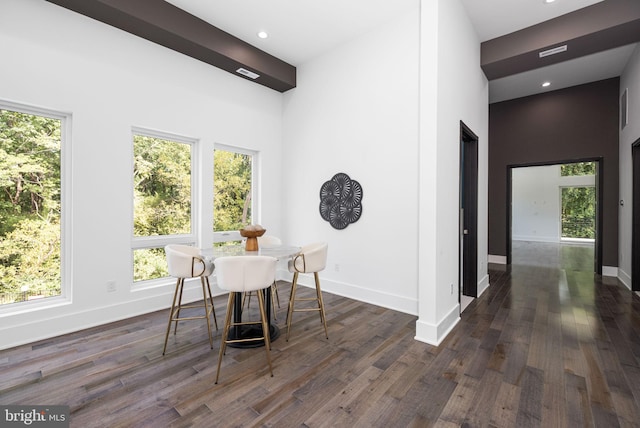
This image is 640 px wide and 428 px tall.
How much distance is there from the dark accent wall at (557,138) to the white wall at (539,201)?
5.17m

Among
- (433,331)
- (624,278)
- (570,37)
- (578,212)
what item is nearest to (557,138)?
(624,278)

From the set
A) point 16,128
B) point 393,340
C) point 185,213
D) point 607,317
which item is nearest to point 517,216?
point 607,317

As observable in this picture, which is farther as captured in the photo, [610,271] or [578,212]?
[578,212]

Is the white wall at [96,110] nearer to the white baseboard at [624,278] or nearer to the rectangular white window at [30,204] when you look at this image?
the rectangular white window at [30,204]

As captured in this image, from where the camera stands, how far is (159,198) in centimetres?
374

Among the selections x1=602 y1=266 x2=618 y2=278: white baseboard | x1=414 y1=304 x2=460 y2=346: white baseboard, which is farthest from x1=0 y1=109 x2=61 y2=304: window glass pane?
x1=602 y1=266 x2=618 y2=278: white baseboard

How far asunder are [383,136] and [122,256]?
3.45m

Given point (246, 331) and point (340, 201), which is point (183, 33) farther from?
point (246, 331)

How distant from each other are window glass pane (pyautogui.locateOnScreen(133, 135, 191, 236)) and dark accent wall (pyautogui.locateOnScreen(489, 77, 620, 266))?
6.38 meters

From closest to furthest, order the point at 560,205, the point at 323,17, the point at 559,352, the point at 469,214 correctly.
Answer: the point at 559,352, the point at 323,17, the point at 469,214, the point at 560,205

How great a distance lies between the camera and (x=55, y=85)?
2846 millimetres

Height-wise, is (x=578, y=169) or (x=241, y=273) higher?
(x=578, y=169)

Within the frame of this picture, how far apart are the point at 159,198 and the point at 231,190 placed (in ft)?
3.45

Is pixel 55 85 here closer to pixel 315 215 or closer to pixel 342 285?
pixel 315 215
